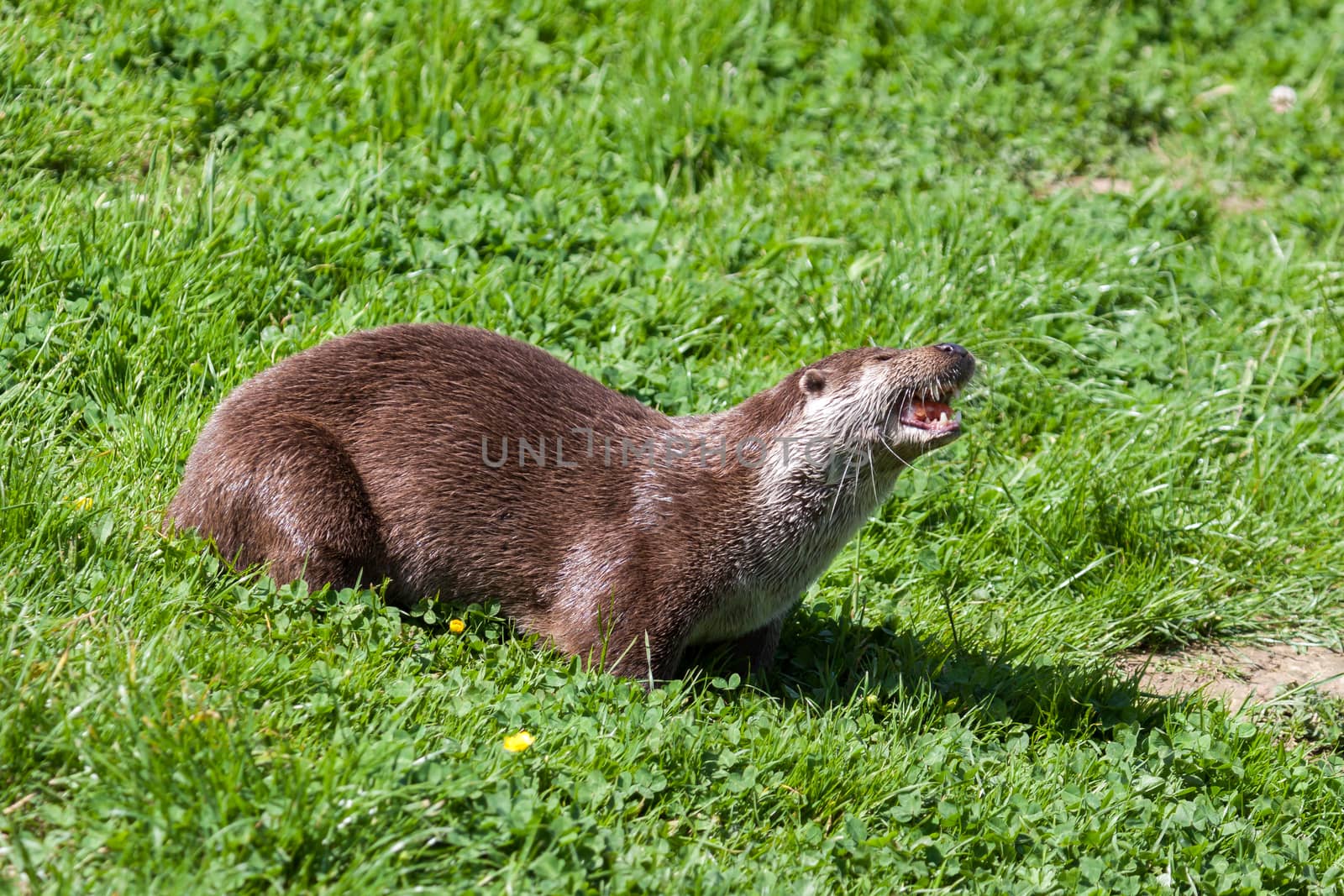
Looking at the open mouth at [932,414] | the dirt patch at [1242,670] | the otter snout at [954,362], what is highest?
the otter snout at [954,362]

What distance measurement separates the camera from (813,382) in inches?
132

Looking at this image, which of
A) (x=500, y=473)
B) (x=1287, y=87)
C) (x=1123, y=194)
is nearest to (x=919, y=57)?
(x=1123, y=194)

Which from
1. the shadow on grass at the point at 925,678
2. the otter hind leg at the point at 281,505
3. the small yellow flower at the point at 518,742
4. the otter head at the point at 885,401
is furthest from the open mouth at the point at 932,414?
the otter hind leg at the point at 281,505

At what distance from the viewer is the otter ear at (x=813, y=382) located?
335cm

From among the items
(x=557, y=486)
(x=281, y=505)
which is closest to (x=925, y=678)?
(x=557, y=486)

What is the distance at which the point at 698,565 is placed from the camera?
3.30 metres

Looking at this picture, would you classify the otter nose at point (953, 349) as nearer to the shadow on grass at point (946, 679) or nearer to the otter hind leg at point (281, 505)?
the shadow on grass at point (946, 679)

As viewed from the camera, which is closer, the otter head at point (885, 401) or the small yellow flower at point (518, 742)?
the small yellow flower at point (518, 742)

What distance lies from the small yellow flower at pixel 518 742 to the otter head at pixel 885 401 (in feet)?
3.32

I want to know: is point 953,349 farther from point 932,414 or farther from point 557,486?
point 557,486

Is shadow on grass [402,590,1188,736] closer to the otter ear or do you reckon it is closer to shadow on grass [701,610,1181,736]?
shadow on grass [701,610,1181,736]

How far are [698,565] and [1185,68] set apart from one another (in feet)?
13.8

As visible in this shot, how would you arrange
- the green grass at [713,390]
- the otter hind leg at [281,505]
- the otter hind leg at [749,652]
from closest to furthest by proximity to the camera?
1. the green grass at [713,390]
2. the otter hind leg at [281,505]
3. the otter hind leg at [749,652]

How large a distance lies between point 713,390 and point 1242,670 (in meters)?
1.71
